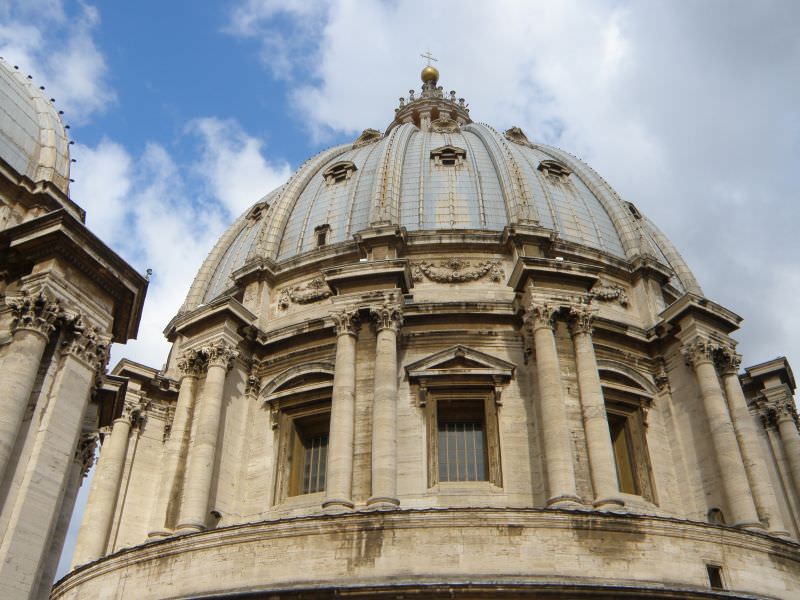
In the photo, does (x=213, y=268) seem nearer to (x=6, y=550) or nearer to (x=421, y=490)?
(x=421, y=490)

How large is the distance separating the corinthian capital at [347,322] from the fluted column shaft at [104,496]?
867cm

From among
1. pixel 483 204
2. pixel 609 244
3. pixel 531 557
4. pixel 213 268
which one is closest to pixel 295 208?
pixel 213 268

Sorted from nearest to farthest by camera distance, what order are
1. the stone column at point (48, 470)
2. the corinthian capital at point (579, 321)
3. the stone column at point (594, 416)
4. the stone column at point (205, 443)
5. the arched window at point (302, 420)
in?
1. the stone column at point (48, 470)
2. the stone column at point (594, 416)
3. the stone column at point (205, 443)
4. the corinthian capital at point (579, 321)
5. the arched window at point (302, 420)

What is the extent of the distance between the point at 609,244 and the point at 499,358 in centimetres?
1086

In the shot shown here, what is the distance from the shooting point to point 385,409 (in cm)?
2280

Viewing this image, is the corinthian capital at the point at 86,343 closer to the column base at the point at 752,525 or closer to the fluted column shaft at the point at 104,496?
the fluted column shaft at the point at 104,496

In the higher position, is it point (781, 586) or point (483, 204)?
point (483, 204)

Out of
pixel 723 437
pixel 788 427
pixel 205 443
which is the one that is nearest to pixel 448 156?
pixel 788 427

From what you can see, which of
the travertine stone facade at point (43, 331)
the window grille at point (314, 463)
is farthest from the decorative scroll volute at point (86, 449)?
the window grille at point (314, 463)

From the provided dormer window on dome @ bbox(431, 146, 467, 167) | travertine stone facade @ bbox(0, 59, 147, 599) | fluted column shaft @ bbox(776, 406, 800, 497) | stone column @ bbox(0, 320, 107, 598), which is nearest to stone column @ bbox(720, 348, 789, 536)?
fluted column shaft @ bbox(776, 406, 800, 497)

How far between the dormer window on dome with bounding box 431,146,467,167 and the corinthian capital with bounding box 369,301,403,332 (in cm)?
1330

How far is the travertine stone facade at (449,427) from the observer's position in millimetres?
16953

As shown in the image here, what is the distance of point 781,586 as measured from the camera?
691 inches

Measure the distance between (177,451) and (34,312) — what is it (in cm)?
1245
